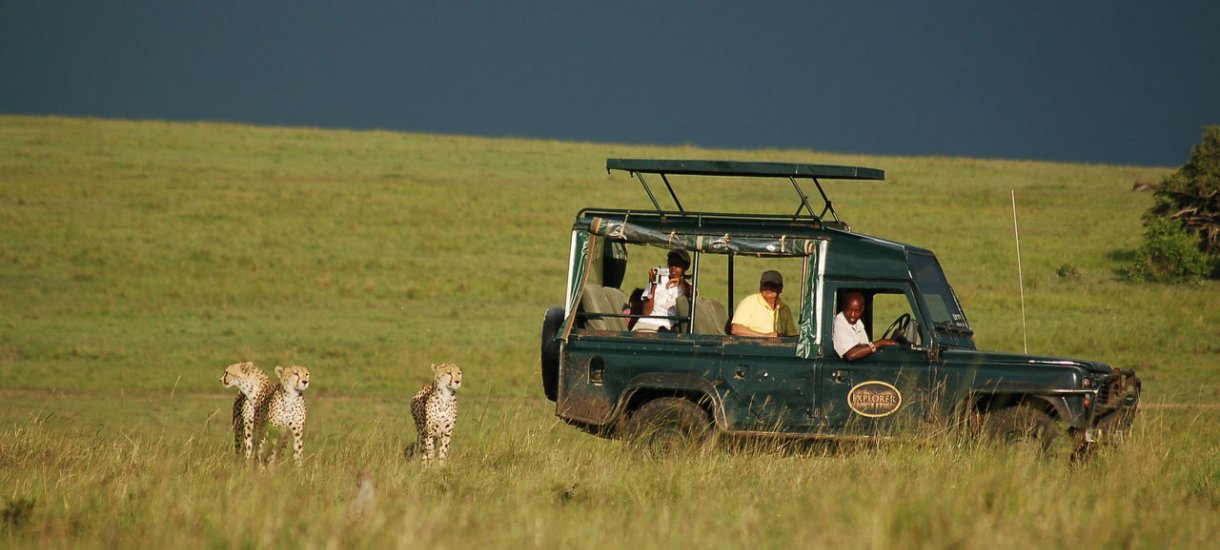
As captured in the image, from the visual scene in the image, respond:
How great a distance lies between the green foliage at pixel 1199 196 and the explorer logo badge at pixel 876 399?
28.5 meters

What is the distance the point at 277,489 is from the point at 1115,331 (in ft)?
69.0

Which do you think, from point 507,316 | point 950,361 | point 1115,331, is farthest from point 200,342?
point 950,361

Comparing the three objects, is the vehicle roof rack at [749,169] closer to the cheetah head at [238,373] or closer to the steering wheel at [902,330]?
the steering wheel at [902,330]

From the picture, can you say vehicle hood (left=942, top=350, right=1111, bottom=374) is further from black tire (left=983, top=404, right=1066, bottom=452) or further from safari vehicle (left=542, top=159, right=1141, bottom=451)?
black tire (left=983, top=404, right=1066, bottom=452)

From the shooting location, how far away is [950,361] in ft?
32.0

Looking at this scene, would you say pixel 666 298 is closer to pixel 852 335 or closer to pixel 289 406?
pixel 852 335

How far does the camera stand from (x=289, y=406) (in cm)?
1009

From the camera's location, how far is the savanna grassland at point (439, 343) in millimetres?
7484

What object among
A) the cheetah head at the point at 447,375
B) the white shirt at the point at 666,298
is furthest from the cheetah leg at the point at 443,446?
the white shirt at the point at 666,298

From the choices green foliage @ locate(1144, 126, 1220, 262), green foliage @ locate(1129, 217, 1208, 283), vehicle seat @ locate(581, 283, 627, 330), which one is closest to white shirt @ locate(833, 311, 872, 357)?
vehicle seat @ locate(581, 283, 627, 330)

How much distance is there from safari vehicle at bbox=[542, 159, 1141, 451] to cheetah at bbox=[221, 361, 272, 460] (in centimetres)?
212

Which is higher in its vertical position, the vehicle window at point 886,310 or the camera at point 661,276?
the vehicle window at point 886,310

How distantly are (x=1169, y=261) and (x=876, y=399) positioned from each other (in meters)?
26.9

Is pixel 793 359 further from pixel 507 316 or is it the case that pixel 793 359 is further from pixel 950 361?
pixel 507 316
